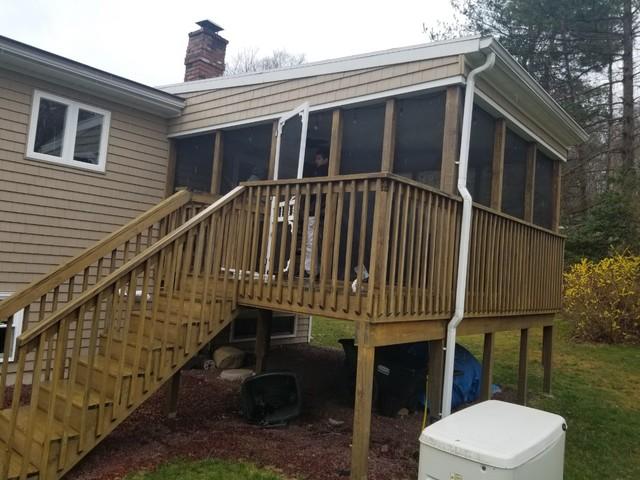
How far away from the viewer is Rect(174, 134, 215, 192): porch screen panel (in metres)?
Result: 7.64

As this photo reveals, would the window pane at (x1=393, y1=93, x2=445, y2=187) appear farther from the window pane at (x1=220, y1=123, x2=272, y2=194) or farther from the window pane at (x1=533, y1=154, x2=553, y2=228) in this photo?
the window pane at (x1=533, y1=154, x2=553, y2=228)

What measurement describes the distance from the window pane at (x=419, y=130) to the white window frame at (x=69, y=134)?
406 cm

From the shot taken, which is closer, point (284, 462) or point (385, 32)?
point (284, 462)

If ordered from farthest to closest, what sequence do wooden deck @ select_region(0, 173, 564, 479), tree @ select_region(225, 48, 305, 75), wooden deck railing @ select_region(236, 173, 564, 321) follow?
tree @ select_region(225, 48, 305, 75), wooden deck railing @ select_region(236, 173, 564, 321), wooden deck @ select_region(0, 173, 564, 479)

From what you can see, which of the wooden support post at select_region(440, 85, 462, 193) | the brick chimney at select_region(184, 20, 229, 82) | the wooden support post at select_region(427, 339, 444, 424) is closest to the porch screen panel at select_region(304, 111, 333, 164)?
the wooden support post at select_region(440, 85, 462, 193)

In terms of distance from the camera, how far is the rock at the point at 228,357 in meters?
7.20

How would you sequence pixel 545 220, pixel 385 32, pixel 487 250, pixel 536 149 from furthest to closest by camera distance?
pixel 385 32
pixel 545 220
pixel 536 149
pixel 487 250

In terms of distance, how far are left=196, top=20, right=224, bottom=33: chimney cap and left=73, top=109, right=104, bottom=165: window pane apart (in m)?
2.60

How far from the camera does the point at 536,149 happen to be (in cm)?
717

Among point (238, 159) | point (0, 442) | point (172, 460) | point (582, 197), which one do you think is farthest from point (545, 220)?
point (582, 197)

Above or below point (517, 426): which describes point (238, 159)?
above

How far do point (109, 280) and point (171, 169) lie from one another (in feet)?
14.3

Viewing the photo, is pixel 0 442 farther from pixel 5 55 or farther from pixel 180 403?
pixel 5 55

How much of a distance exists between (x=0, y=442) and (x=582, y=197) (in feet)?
59.4
